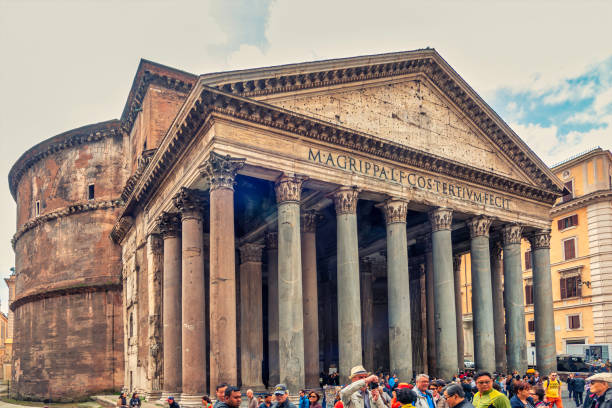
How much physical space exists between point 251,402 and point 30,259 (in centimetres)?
2620

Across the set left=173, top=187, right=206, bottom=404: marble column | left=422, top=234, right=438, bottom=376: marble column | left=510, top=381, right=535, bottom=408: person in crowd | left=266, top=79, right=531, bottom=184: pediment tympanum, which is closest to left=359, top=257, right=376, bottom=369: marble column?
left=422, top=234, right=438, bottom=376: marble column

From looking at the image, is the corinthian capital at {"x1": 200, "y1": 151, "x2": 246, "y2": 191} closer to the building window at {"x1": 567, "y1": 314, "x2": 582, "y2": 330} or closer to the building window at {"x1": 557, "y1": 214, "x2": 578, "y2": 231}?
the building window at {"x1": 557, "y1": 214, "x2": 578, "y2": 231}

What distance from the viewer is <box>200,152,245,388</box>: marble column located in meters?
14.3

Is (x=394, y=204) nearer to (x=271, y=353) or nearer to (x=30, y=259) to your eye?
(x=271, y=353)

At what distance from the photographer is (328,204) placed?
1978 centimetres

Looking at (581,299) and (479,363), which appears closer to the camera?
(479,363)

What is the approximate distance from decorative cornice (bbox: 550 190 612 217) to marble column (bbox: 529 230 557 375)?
28.1ft

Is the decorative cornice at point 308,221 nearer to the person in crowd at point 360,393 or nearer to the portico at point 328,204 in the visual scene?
the portico at point 328,204

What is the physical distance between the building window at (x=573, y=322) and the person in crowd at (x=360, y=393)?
29.2 meters

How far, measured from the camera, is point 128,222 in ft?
82.7

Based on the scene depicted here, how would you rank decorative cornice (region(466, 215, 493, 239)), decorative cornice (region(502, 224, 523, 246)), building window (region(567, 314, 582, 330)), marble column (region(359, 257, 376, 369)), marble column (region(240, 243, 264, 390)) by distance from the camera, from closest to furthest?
marble column (region(240, 243, 264, 390)), decorative cornice (region(466, 215, 493, 239)), decorative cornice (region(502, 224, 523, 246)), marble column (region(359, 257, 376, 369)), building window (region(567, 314, 582, 330))

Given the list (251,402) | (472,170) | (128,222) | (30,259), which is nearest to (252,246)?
(128,222)

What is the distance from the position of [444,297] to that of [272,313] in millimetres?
5865

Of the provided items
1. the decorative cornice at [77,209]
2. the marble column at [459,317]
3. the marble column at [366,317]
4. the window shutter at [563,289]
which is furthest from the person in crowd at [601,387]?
the window shutter at [563,289]
